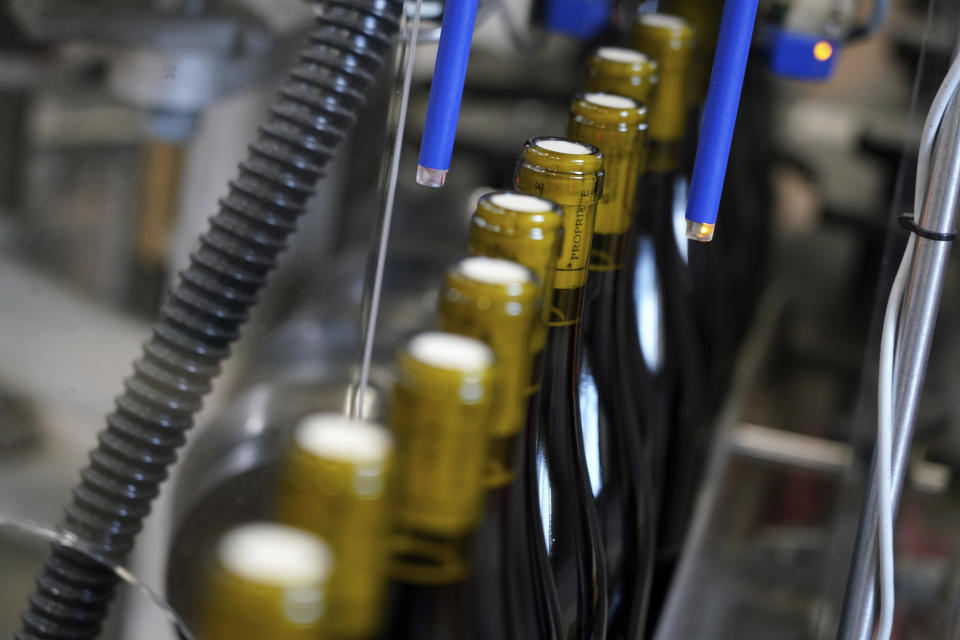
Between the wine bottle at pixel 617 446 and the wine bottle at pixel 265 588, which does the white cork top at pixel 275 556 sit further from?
the wine bottle at pixel 617 446

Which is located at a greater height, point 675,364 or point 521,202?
point 521,202

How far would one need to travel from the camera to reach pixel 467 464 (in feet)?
0.74

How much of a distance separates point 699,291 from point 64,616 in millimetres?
381

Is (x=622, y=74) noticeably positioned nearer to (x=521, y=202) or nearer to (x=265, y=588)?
(x=521, y=202)

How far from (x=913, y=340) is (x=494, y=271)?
6.3 inches

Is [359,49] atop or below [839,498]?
atop

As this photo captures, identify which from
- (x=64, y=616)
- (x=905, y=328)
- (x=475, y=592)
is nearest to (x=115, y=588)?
(x=64, y=616)

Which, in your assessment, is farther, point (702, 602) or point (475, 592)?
point (702, 602)

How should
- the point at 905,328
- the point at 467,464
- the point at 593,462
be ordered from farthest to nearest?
the point at 593,462, the point at 905,328, the point at 467,464

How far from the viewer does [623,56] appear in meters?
0.40

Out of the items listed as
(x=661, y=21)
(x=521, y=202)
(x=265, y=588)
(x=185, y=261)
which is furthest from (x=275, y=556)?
(x=661, y=21)

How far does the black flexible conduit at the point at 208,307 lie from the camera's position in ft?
1.21

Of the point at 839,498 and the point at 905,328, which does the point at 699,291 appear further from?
the point at 905,328

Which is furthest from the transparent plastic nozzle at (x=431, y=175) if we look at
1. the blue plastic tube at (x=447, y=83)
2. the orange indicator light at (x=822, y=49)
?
the orange indicator light at (x=822, y=49)
